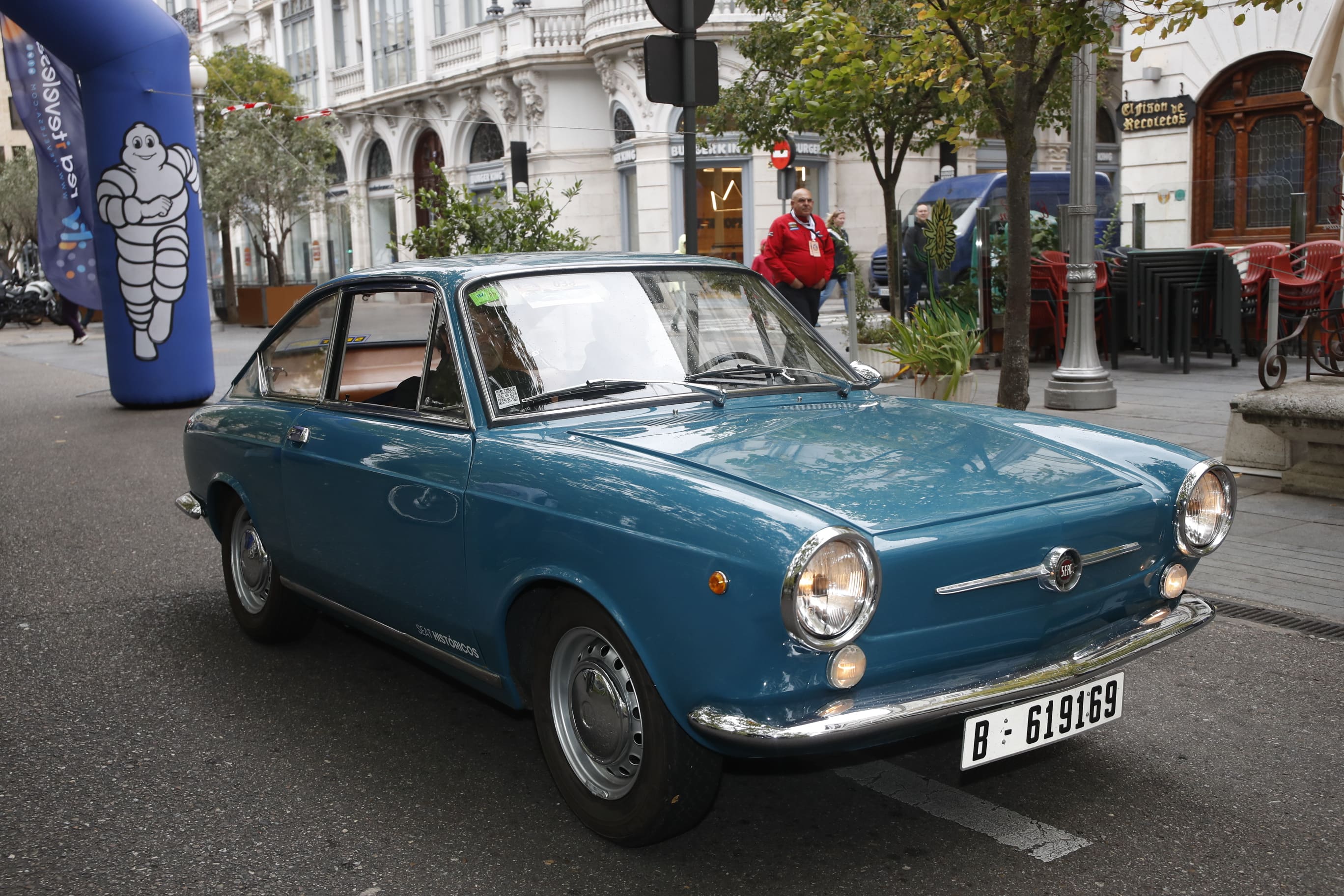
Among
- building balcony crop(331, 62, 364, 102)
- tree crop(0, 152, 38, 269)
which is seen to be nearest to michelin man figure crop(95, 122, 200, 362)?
building balcony crop(331, 62, 364, 102)

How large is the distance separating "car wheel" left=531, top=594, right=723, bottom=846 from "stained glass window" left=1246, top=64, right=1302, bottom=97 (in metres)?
17.6

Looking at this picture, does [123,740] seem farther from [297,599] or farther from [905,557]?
[905,557]

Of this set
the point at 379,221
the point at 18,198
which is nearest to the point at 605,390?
the point at 379,221

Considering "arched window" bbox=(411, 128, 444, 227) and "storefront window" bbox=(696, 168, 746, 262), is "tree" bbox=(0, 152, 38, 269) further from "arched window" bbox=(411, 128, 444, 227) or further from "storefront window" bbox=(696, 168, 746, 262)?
"storefront window" bbox=(696, 168, 746, 262)

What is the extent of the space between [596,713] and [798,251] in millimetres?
9553

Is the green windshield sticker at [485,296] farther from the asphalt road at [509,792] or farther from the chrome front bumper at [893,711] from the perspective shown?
the chrome front bumper at [893,711]

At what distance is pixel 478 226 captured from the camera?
12.1m

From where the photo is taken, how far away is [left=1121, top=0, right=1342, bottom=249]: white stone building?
57.3 ft

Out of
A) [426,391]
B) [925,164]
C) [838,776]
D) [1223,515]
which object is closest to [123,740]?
[426,391]

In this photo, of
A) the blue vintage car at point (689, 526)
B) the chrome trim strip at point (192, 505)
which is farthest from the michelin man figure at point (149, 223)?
the blue vintage car at point (689, 526)

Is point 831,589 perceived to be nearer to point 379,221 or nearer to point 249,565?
point 249,565

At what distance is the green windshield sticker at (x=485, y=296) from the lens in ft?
13.1

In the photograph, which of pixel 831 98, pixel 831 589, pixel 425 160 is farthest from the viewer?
pixel 425 160

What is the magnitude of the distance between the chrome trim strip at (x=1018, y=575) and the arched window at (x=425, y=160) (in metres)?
36.9
